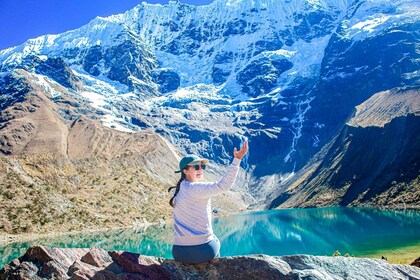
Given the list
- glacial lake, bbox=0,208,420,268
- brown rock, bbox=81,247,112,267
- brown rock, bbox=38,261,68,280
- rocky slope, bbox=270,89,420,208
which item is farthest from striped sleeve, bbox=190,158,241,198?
rocky slope, bbox=270,89,420,208

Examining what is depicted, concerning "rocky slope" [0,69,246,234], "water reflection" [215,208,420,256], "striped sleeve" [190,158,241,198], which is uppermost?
"striped sleeve" [190,158,241,198]

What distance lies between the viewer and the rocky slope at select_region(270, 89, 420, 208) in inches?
4215

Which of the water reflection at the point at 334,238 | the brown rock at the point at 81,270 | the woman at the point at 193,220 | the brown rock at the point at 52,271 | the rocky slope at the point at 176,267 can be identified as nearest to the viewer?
the brown rock at the point at 81,270

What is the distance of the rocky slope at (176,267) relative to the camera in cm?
910

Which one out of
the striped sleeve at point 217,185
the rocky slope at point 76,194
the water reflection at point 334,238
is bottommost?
the water reflection at point 334,238

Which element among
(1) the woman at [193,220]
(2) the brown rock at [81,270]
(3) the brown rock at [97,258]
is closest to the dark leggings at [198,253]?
(1) the woman at [193,220]

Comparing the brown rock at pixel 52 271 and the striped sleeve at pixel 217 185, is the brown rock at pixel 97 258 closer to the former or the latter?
the brown rock at pixel 52 271

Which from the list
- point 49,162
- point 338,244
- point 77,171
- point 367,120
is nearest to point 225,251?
point 338,244

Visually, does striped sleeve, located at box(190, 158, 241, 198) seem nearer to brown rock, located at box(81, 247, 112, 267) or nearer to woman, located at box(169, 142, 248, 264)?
woman, located at box(169, 142, 248, 264)

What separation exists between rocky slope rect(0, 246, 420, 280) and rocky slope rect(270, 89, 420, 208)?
8727 centimetres

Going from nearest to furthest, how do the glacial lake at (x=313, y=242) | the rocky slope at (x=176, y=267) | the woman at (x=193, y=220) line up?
the rocky slope at (x=176, y=267) < the woman at (x=193, y=220) < the glacial lake at (x=313, y=242)

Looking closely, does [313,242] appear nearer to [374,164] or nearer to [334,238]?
[334,238]

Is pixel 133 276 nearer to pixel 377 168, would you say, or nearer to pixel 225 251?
pixel 225 251

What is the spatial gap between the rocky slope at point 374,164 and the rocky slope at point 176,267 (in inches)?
3436
